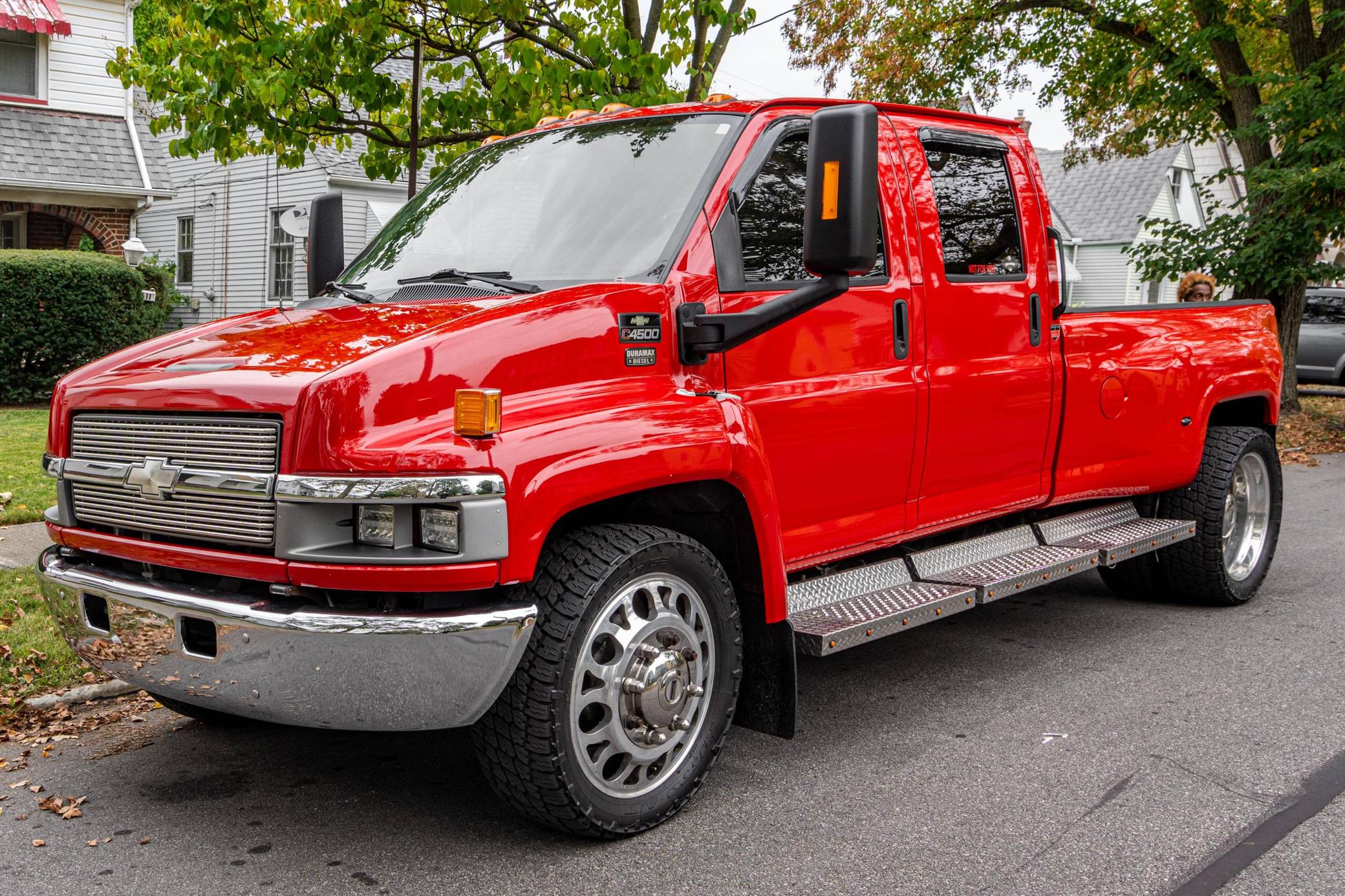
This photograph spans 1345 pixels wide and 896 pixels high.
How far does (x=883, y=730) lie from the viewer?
15.8ft

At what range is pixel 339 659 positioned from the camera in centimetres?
324

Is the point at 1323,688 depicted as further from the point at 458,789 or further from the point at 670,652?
the point at 458,789

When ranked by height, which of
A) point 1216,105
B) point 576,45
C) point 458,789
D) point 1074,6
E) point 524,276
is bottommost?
point 458,789

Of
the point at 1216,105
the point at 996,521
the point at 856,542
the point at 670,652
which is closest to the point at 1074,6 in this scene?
the point at 1216,105

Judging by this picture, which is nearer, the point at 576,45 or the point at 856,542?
the point at 856,542

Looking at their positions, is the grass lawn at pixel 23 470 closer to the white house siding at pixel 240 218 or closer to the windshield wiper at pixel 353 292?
the windshield wiper at pixel 353 292

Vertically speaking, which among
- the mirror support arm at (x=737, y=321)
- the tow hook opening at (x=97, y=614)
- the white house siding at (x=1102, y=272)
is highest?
the white house siding at (x=1102, y=272)

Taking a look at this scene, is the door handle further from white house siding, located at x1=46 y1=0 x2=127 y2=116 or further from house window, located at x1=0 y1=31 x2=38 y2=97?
house window, located at x1=0 y1=31 x2=38 y2=97

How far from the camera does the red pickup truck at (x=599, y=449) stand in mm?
3301

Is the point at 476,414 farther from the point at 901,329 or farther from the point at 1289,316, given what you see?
the point at 1289,316

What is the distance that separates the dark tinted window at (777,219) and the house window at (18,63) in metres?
A: 18.8

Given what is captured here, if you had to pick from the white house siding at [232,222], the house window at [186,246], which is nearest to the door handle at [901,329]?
the white house siding at [232,222]

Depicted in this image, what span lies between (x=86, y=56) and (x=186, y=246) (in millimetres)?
4844

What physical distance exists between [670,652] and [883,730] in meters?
1.33
